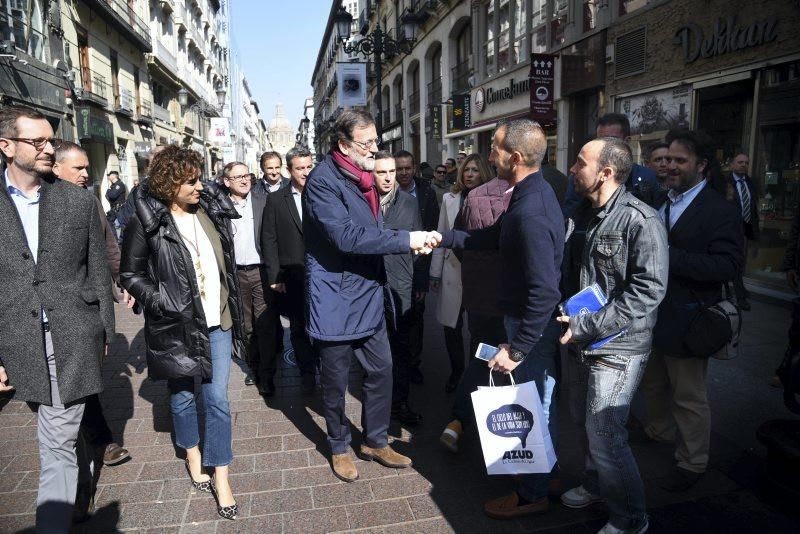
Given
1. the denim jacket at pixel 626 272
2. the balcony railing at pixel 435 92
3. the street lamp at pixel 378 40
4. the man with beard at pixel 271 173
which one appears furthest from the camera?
the balcony railing at pixel 435 92

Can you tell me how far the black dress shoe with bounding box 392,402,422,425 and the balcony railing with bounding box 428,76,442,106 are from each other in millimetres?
20458

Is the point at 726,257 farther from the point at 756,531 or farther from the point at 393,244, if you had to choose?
the point at 393,244

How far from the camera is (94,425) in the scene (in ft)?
12.0

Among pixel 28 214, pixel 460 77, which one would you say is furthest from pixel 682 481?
pixel 460 77

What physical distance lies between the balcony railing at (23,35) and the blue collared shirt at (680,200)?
14689 millimetres

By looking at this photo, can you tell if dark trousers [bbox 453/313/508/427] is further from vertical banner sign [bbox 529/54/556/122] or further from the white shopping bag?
vertical banner sign [bbox 529/54/556/122]

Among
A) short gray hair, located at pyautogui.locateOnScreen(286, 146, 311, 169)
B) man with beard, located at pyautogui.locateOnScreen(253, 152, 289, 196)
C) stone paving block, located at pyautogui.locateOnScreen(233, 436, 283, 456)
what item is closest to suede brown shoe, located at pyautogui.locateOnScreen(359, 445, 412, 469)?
stone paving block, located at pyautogui.locateOnScreen(233, 436, 283, 456)

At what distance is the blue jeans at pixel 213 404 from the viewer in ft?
10.2

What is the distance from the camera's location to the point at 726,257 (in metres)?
2.95

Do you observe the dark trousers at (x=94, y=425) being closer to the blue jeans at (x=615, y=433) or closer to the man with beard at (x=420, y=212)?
the man with beard at (x=420, y=212)

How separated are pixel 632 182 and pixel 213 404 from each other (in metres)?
3.12

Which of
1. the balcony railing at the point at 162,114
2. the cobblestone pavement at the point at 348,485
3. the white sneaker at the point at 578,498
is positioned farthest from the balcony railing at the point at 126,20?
the white sneaker at the point at 578,498

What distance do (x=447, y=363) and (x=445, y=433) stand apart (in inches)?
72.1

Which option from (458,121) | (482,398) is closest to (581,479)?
(482,398)
